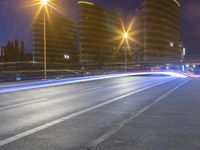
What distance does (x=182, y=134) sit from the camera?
867 centimetres

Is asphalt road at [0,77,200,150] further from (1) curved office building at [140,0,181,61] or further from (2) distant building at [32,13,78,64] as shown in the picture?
→ (1) curved office building at [140,0,181,61]

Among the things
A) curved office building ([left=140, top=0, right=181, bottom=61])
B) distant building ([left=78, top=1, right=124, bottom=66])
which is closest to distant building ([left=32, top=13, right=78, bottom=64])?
distant building ([left=78, top=1, right=124, bottom=66])

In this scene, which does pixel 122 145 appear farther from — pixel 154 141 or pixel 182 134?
pixel 182 134

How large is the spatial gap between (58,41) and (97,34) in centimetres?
1897

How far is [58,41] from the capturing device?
176250mm

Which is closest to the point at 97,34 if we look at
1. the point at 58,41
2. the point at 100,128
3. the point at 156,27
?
the point at 58,41

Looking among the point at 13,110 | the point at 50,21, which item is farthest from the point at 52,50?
the point at 13,110

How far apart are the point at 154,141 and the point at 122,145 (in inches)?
31.5

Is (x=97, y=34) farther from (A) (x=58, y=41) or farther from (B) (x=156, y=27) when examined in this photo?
(B) (x=156, y=27)

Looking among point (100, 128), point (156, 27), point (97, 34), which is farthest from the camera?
point (156, 27)

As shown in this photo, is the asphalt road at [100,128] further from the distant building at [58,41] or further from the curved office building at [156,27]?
the curved office building at [156,27]

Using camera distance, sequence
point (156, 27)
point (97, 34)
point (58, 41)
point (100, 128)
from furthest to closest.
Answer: point (156, 27) → point (97, 34) → point (58, 41) → point (100, 128)

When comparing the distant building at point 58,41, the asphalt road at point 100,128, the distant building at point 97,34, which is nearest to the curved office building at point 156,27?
the distant building at point 97,34

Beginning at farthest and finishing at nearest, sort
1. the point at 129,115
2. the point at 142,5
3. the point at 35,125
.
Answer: the point at 142,5
the point at 129,115
the point at 35,125
